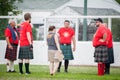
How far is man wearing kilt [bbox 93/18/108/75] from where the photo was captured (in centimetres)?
1947

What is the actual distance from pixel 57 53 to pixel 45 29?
6538mm

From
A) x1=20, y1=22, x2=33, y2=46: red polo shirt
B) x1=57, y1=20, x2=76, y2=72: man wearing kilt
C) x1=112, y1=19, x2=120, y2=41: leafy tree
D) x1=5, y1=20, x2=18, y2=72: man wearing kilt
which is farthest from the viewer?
x1=112, y1=19, x2=120, y2=41: leafy tree

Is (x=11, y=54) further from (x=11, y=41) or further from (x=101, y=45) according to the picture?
(x=101, y=45)

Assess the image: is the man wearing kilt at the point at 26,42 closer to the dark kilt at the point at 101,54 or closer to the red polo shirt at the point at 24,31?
the red polo shirt at the point at 24,31

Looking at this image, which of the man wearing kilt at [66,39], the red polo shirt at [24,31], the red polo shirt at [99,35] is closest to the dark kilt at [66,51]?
the man wearing kilt at [66,39]

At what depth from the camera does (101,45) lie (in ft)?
64.4

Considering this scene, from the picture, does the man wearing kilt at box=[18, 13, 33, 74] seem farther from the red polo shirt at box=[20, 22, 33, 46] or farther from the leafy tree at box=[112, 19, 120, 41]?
the leafy tree at box=[112, 19, 120, 41]

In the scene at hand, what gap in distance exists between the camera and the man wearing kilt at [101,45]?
19469mm

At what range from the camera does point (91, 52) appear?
82.1ft

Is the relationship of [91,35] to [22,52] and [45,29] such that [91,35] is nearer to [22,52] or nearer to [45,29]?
[45,29]

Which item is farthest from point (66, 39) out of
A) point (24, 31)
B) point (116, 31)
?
point (116, 31)

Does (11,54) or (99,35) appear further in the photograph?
(11,54)

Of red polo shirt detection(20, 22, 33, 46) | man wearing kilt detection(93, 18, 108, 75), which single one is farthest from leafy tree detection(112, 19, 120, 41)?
red polo shirt detection(20, 22, 33, 46)

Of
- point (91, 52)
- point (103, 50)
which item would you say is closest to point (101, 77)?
point (103, 50)
